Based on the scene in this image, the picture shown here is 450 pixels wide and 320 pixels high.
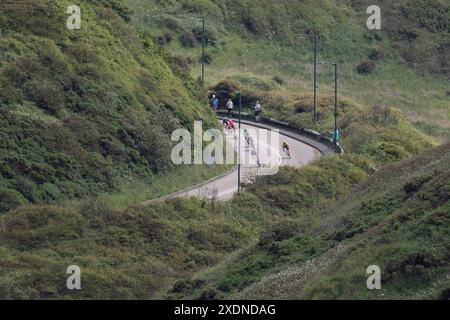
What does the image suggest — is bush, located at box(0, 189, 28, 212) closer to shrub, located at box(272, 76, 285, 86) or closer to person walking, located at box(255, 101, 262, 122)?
person walking, located at box(255, 101, 262, 122)

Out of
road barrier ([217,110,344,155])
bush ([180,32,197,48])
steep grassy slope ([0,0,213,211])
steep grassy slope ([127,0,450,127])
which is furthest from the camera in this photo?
bush ([180,32,197,48])

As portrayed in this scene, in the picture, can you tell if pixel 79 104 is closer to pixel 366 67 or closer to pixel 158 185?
pixel 158 185

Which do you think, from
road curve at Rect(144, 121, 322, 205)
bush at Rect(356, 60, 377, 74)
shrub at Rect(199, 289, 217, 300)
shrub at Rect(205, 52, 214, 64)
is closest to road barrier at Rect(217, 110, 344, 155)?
road curve at Rect(144, 121, 322, 205)

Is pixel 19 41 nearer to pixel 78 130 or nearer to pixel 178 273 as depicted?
pixel 78 130

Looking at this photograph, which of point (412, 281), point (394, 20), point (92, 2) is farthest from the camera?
point (394, 20)

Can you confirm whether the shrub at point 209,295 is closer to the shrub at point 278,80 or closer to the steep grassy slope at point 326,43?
the steep grassy slope at point 326,43

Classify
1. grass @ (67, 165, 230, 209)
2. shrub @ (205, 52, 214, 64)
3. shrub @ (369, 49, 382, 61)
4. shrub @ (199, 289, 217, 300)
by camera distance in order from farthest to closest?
shrub @ (369, 49, 382, 61) → shrub @ (205, 52, 214, 64) → grass @ (67, 165, 230, 209) → shrub @ (199, 289, 217, 300)
